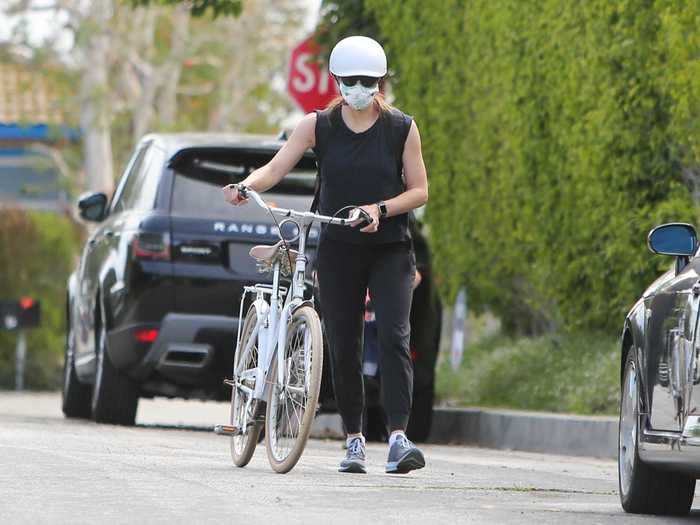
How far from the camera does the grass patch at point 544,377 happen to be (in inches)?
551

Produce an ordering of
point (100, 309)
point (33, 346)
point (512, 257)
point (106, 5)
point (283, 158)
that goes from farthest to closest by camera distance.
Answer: point (106, 5), point (33, 346), point (512, 257), point (100, 309), point (283, 158)

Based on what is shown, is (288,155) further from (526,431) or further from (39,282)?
(39,282)

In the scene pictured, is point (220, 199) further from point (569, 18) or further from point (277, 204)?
point (569, 18)

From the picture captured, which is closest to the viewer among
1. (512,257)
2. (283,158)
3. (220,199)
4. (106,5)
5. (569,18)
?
(283,158)

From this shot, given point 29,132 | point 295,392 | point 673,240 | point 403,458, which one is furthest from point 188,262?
point 29,132

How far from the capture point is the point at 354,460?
368 inches

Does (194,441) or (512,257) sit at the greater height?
(512,257)

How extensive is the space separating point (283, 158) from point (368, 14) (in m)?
9.87

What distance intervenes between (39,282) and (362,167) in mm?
18285

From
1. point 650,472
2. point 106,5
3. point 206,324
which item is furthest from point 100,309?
point 106,5

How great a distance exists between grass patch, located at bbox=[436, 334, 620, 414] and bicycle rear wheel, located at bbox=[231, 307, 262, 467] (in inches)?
169

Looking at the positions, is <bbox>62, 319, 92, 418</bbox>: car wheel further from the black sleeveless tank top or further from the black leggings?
the black sleeveless tank top

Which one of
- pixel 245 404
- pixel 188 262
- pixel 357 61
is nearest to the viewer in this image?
pixel 357 61

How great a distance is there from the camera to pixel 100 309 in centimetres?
1355
